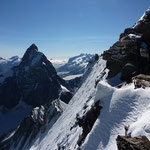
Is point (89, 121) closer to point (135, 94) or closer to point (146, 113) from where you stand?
point (135, 94)

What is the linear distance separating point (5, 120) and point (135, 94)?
19336 cm

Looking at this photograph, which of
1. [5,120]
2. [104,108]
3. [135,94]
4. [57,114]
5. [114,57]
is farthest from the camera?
[5,120]

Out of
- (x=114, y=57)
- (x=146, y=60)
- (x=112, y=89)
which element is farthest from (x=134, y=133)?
(x=114, y=57)

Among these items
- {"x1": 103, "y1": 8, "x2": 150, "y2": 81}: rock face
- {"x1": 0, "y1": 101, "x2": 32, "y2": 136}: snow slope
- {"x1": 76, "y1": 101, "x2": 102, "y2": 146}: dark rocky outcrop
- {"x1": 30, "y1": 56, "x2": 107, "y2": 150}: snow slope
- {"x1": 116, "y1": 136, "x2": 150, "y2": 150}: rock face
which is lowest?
{"x1": 0, "y1": 101, "x2": 32, "y2": 136}: snow slope

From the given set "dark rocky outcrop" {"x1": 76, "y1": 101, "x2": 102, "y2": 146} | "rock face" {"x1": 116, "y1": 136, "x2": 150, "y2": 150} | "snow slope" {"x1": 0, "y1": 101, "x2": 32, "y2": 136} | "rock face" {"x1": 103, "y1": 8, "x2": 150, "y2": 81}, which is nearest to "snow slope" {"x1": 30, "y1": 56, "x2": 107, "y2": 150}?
"dark rocky outcrop" {"x1": 76, "y1": 101, "x2": 102, "y2": 146}

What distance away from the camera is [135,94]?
13977 mm

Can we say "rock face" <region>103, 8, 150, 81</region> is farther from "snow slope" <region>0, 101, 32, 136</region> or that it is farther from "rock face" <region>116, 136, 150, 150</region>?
"snow slope" <region>0, 101, 32, 136</region>

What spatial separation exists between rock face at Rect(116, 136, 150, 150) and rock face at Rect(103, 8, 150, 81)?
10.2 m

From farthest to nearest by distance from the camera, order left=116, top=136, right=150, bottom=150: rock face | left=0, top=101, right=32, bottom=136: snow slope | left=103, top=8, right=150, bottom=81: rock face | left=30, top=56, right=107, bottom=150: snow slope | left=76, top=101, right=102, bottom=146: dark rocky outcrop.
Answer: left=0, top=101, right=32, bottom=136: snow slope < left=30, top=56, right=107, bottom=150: snow slope < left=103, top=8, right=150, bottom=81: rock face < left=76, top=101, right=102, bottom=146: dark rocky outcrop < left=116, top=136, right=150, bottom=150: rock face

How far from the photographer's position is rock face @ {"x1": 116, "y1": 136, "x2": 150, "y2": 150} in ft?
30.1

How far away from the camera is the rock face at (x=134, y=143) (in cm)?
919

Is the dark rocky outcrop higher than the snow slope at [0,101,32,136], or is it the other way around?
the dark rocky outcrop

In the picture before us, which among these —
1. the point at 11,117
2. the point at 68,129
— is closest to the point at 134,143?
the point at 68,129

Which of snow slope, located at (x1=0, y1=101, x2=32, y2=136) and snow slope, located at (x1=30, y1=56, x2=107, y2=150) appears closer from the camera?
snow slope, located at (x1=30, y1=56, x2=107, y2=150)
